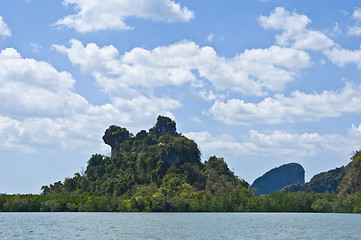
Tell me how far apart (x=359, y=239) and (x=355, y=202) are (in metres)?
121

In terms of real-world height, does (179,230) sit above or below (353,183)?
below

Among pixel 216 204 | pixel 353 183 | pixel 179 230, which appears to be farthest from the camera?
pixel 216 204

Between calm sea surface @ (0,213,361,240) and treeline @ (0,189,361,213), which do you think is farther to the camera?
treeline @ (0,189,361,213)

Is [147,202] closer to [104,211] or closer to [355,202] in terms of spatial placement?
[104,211]

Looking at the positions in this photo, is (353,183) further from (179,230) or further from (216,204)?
(179,230)

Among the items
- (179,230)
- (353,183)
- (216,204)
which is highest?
(353,183)

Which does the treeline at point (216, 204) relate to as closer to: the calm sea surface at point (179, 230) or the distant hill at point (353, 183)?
the distant hill at point (353, 183)

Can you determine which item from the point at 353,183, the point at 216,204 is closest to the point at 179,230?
the point at 216,204

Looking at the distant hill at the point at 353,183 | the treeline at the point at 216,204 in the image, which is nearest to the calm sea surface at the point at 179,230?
the treeline at the point at 216,204

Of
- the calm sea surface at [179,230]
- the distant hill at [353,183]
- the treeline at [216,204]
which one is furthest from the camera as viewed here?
the distant hill at [353,183]

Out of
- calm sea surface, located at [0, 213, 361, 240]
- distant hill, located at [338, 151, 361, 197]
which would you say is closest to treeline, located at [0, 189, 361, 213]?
distant hill, located at [338, 151, 361, 197]

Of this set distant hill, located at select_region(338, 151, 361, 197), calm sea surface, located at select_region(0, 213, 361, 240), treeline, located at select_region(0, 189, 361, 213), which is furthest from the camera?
distant hill, located at select_region(338, 151, 361, 197)

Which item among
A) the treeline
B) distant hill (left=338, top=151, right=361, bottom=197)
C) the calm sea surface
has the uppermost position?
distant hill (left=338, top=151, right=361, bottom=197)

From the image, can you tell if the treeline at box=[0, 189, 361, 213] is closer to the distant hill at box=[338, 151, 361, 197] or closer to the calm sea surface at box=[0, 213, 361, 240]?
the distant hill at box=[338, 151, 361, 197]
